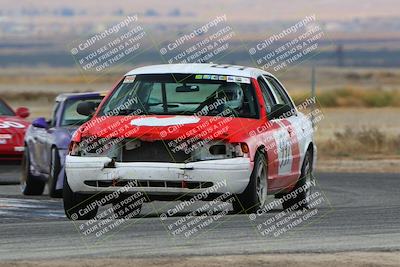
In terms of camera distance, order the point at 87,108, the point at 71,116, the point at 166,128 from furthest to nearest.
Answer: the point at 71,116, the point at 87,108, the point at 166,128

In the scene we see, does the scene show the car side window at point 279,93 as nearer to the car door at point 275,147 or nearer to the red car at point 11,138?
the car door at point 275,147

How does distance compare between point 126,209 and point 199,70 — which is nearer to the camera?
point 126,209

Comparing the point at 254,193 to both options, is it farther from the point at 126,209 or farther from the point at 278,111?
the point at 126,209

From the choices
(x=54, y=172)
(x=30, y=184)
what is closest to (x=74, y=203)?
(x=54, y=172)

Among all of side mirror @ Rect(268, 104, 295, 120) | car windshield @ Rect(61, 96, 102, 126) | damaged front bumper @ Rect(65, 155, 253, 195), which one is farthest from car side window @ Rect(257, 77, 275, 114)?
car windshield @ Rect(61, 96, 102, 126)

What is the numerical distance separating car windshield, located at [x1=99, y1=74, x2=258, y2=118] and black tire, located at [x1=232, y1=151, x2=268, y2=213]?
26.6 inches

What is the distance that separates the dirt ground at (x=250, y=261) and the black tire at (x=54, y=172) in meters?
7.07

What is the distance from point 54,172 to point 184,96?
3.26 meters

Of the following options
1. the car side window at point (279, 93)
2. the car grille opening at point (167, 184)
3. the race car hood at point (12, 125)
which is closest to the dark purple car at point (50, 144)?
the race car hood at point (12, 125)

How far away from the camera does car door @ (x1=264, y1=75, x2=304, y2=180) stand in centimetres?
1400

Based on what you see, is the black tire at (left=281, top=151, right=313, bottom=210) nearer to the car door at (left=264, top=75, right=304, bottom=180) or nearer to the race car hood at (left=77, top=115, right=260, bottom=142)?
the car door at (left=264, top=75, right=304, bottom=180)

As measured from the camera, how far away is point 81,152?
1276 centimetres

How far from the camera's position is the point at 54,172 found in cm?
1642

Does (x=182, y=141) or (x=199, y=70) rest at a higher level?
(x=199, y=70)
